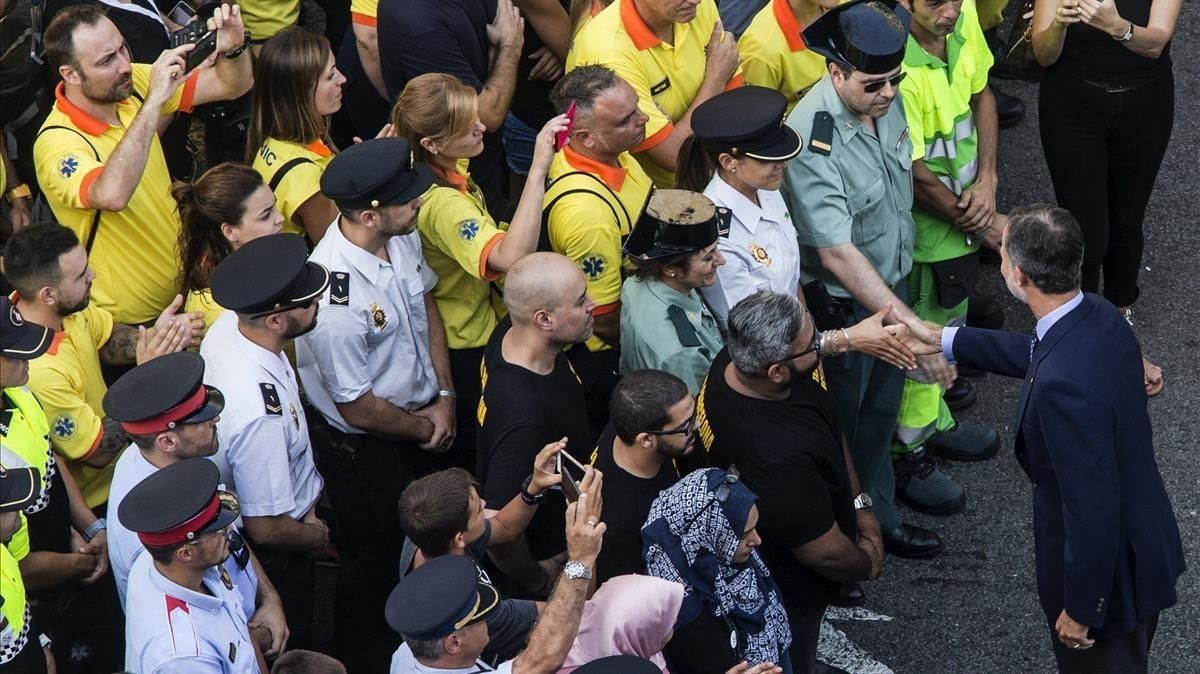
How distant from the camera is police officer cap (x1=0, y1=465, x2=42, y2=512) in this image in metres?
4.12

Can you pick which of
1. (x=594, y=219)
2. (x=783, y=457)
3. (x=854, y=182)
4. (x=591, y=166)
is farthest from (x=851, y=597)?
(x=591, y=166)

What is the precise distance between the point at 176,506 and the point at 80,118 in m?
1.91

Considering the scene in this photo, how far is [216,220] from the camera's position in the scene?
506cm

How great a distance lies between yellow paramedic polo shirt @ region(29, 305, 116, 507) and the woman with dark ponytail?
14.9 inches

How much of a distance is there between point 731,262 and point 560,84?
0.93 meters

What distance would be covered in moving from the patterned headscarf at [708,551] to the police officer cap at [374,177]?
1.42 meters

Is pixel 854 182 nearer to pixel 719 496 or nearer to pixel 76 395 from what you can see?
pixel 719 496

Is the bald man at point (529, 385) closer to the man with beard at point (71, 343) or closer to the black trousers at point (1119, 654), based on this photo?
the man with beard at point (71, 343)

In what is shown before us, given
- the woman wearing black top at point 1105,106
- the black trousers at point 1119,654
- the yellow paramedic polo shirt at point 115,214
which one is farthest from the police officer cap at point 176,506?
the woman wearing black top at point 1105,106

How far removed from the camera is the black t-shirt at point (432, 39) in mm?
5918

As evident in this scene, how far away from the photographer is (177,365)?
4.50 meters

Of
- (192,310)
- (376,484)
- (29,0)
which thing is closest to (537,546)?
(376,484)

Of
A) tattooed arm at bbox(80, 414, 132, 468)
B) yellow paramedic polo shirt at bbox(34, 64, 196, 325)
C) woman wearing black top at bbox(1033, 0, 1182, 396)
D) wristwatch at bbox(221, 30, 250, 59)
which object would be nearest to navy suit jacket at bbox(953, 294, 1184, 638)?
A: woman wearing black top at bbox(1033, 0, 1182, 396)

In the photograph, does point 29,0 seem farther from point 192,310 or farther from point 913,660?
point 913,660
